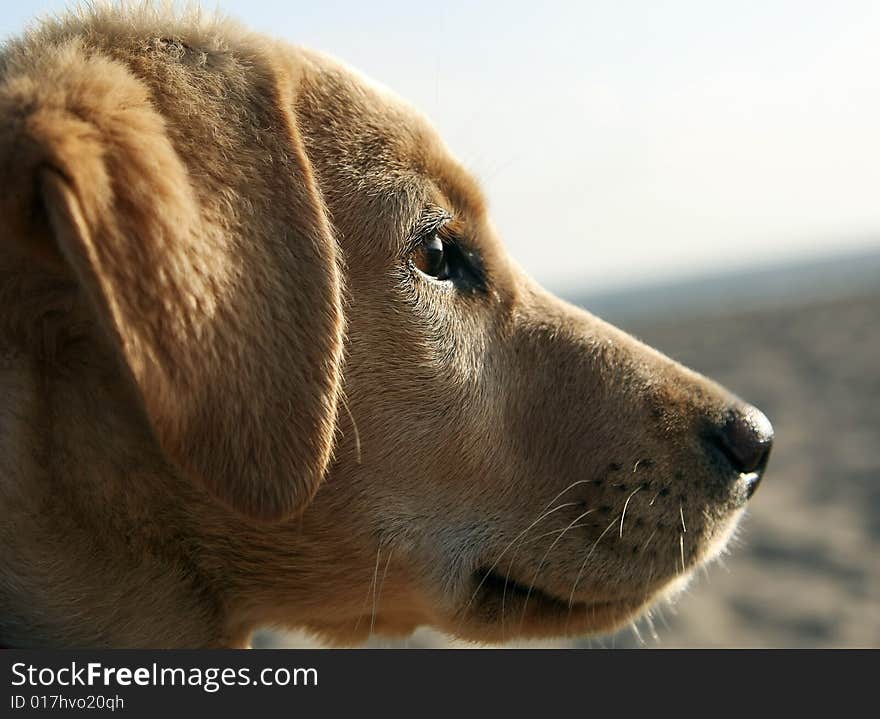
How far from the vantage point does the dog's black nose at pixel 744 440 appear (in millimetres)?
3082

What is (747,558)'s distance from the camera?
7.79m

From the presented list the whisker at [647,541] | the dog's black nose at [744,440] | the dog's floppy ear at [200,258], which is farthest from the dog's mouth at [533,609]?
the dog's floppy ear at [200,258]

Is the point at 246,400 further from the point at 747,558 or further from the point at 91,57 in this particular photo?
the point at 747,558

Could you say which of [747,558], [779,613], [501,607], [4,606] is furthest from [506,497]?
[747,558]

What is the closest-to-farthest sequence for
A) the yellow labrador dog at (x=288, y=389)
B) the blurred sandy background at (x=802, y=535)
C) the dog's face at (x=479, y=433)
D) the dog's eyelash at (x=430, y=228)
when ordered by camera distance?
the yellow labrador dog at (x=288, y=389) → the dog's face at (x=479, y=433) → the dog's eyelash at (x=430, y=228) → the blurred sandy background at (x=802, y=535)

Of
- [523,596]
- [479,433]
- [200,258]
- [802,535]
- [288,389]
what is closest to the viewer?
[200,258]

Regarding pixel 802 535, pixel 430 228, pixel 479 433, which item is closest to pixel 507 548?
pixel 479 433

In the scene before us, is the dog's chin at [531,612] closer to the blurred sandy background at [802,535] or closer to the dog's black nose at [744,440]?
the blurred sandy background at [802,535]

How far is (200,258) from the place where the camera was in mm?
2322

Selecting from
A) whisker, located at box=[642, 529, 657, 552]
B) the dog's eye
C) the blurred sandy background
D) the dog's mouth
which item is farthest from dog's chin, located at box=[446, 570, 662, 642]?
the dog's eye

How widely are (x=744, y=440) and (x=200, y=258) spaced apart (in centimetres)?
165

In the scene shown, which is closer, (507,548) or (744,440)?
(507,548)

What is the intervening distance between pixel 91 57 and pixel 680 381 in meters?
1.85

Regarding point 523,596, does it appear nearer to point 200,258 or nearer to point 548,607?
point 548,607
